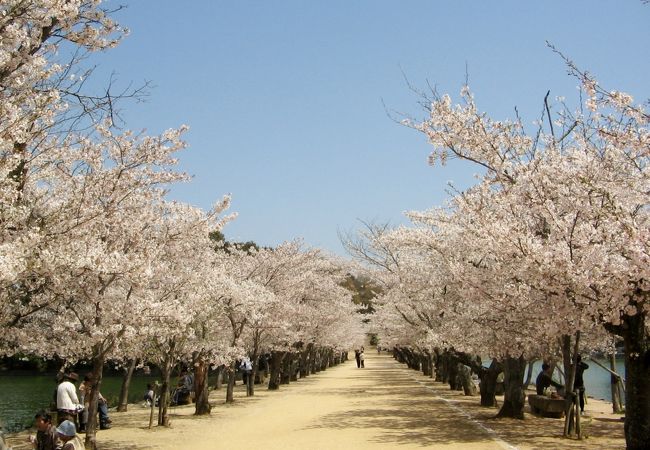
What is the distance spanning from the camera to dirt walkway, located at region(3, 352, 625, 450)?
11.9 meters

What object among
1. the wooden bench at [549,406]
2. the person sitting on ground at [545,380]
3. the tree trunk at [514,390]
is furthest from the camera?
the person sitting on ground at [545,380]

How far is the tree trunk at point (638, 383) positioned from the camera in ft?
31.4

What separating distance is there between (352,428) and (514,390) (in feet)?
15.1

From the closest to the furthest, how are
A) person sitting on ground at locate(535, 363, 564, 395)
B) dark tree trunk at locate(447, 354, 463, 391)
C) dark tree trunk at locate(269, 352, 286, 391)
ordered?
person sitting on ground at locate(535, 363, 564, 395) < dark tree trunk at locate(447, 354, 463, 391) < dark tree trunk at locate(269, 352, 286, 391)

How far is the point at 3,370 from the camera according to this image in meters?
47.4

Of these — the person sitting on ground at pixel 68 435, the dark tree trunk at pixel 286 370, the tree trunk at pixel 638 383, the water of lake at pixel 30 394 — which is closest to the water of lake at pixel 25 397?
the water of lake at pixel 30 394

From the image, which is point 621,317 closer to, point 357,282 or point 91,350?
point 91,350

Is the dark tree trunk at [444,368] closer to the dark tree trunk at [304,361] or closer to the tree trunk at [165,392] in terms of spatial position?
the dark tree trunk at [304,361]

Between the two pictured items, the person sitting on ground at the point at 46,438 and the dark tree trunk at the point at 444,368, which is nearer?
the person sitting on ground at the point at 46,438

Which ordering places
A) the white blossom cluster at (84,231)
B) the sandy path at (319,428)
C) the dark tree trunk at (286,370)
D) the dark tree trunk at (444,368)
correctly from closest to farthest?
the white blossom cluster at (84,231)
the sandy path at (319,428)
the dark tree trunk at (444,368)
the dark tree trunk at (286,370)

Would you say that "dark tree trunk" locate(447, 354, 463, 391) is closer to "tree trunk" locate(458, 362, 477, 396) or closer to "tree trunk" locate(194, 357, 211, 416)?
"tree trunk" locate(458, 362, 477, 396)

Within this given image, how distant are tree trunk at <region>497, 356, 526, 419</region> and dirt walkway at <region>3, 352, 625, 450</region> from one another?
46cm

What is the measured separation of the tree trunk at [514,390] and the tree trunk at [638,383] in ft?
18.8

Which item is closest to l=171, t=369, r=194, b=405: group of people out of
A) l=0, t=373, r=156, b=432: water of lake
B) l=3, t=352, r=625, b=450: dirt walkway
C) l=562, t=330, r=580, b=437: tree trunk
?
l=3, t=352, r=625, b=450: dirt walkway
